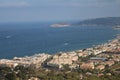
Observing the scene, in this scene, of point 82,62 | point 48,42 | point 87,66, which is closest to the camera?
point 87,66

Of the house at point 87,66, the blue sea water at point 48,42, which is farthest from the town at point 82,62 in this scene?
the blue sea water at point 48,42

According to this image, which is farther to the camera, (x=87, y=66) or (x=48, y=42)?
(x=48, y=42)

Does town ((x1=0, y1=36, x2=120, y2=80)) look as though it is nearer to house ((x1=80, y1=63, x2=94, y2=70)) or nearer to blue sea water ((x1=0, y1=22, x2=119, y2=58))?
house ((x1=80, y1=63, x2=94, y2=70))

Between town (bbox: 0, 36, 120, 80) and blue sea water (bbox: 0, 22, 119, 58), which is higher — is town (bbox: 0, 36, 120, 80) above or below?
below

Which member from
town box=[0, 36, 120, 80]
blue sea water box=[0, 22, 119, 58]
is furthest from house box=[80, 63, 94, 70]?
blue sea water box=[0, 22, 119, 58]

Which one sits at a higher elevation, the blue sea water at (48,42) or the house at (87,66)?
the blue sea water at (48,42)

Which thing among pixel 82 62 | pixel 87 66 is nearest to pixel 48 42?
pixel 82 62

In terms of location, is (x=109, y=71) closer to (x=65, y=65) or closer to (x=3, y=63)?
(x=65, y=65)

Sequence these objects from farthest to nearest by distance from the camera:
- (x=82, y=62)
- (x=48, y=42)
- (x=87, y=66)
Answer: (x=48, y=42)
(x=82, y=62)
(x=87, y=66)

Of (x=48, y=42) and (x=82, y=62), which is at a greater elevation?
(x=48, y=42)

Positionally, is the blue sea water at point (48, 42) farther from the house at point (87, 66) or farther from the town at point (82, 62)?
the house at point (87, 66)

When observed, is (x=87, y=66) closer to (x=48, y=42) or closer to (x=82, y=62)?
(x=82, y=62)

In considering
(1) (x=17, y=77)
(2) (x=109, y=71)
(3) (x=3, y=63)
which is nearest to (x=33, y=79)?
(1) (x=17, y=77)
